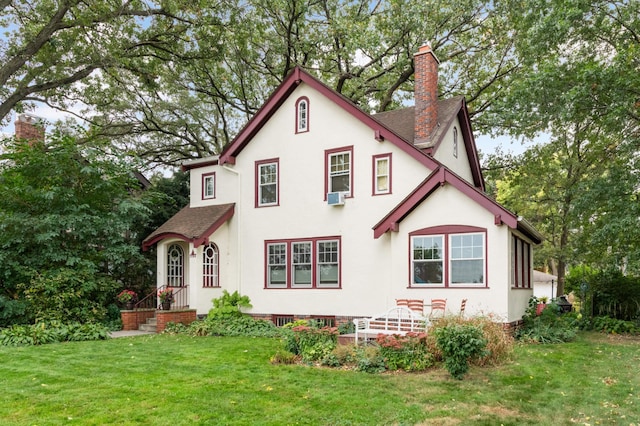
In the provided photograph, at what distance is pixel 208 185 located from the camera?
18.8 meters

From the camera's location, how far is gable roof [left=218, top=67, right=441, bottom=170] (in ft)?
47.3

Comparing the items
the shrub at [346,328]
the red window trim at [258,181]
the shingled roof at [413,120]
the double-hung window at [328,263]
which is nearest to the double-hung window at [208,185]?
the red window trim at [258,181]

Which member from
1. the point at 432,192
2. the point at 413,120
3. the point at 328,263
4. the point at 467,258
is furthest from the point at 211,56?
the point at 467,258

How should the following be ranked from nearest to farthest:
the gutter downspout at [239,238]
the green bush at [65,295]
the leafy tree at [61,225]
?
the green bush at [65,295]
the leafy tree at [61,225]
the gutter downspout at [239,238]

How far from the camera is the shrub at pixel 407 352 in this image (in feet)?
28.9

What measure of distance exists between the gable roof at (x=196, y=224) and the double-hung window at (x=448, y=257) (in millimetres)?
6842

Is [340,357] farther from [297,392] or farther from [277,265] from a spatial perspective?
[277,265]

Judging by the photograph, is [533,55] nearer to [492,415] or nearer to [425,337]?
[425,337]

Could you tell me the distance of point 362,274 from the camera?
49.3 ft

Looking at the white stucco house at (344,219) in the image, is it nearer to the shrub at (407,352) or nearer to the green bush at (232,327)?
the green bush at (232,327)

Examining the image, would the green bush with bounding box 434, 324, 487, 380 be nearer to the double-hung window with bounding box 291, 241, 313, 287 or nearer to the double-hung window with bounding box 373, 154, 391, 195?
the double-hung window with bounding box 373, 154, 391, 195

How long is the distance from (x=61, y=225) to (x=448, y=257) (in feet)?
37.8

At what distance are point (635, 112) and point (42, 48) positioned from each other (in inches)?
809

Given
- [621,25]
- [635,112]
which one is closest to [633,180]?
[635,112]
